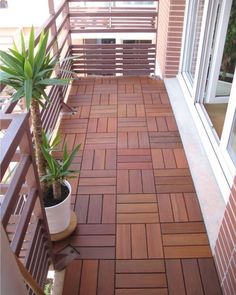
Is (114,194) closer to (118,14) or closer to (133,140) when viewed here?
(133,140)

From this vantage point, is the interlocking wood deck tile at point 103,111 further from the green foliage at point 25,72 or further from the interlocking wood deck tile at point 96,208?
the green foliage at point 25,72

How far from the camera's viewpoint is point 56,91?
2.78 m

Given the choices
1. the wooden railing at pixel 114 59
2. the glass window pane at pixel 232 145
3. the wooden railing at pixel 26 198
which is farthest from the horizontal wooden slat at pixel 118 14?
the wooden railing at pixel 26 198

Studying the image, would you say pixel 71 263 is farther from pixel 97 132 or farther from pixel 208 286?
pixel 97 132

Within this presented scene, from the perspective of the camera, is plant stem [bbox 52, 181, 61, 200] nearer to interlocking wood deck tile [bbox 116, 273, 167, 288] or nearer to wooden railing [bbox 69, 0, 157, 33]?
interlocking wood deck tile [bbox 116, 273, 167, 288]

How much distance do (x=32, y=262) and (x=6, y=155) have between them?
1.79 feet

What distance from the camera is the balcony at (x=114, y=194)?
1.26m

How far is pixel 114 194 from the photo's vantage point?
2084 millimetres

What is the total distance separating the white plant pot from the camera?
163 cm

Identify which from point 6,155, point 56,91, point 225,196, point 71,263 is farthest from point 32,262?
point 56,91

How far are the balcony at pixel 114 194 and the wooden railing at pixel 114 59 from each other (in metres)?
0.22

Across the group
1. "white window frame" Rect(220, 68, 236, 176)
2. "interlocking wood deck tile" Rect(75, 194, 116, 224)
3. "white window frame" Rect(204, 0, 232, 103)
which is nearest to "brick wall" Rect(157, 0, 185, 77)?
"white window frame" Rect(204, 0, 232, 103)

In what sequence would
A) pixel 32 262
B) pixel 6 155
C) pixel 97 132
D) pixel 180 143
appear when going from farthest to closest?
pixel 97 132
pixel 180 143
pixel 32 262
pixel 6 155

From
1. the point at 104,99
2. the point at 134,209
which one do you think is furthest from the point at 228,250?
the point at 104,99
